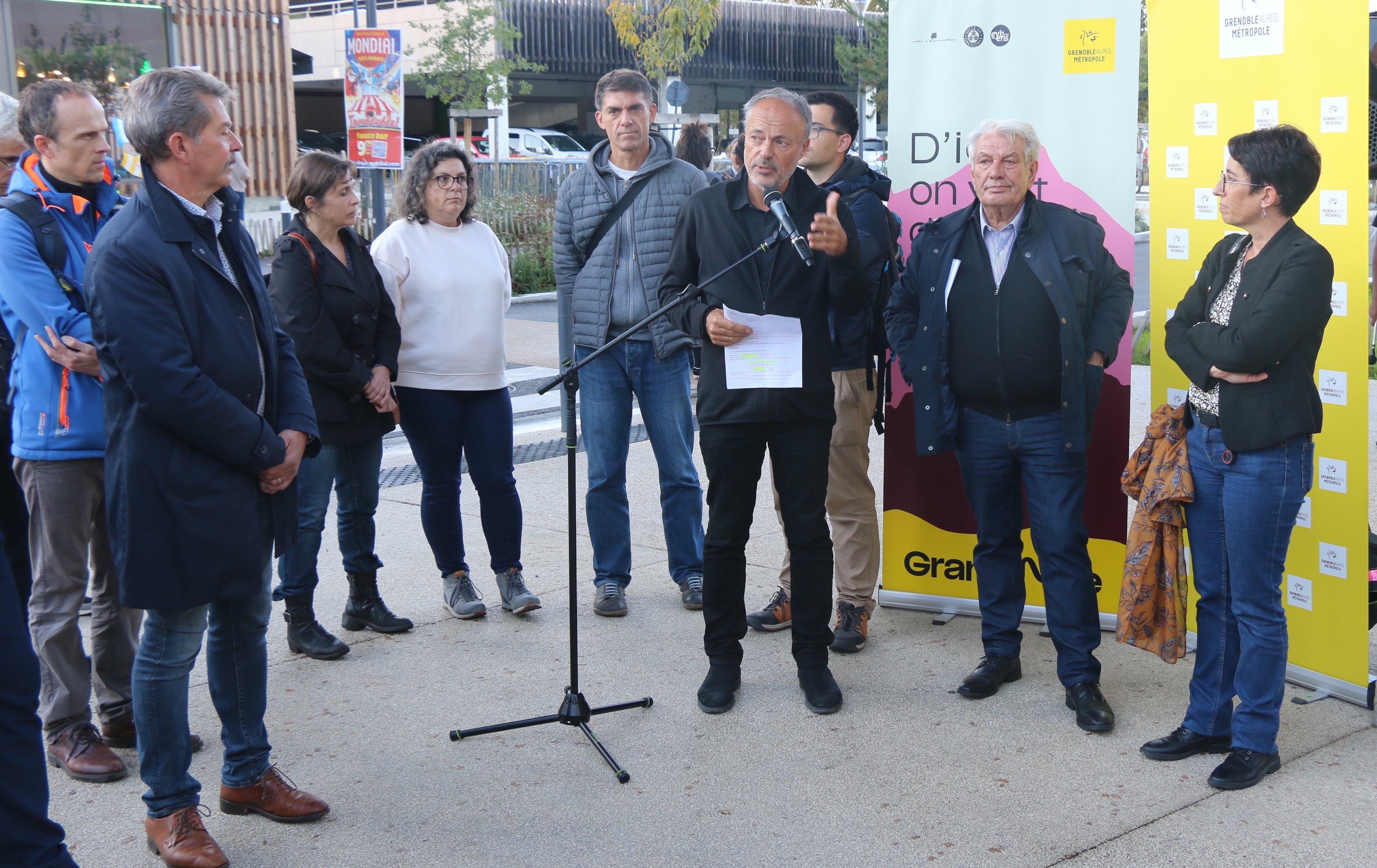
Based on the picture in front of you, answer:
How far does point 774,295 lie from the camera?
3807 millimetres

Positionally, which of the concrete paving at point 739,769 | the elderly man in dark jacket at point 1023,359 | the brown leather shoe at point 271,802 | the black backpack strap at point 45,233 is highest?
the black backpack strap at point 45,233

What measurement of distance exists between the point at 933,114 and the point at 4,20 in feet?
51.0

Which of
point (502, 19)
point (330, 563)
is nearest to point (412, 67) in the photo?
point (502, 19)

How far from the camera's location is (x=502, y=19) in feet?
93.2

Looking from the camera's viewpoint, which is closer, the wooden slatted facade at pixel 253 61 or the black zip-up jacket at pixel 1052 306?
the black zip-up jacket at pixel 1052 306

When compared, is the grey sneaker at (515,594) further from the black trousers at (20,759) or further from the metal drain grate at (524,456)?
the black trousers at (20,759)

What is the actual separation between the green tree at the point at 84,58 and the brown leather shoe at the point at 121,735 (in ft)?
49.6

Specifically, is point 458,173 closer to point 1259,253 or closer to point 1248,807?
point 1259,253

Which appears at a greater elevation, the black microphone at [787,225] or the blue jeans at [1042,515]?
the black microphone at [787,225]

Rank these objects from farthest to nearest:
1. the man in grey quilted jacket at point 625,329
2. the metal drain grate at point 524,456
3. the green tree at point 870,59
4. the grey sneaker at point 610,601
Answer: the green tree at point 870,59 → the metal drain grate at point 524,456 → the grey sneaker at point 610,601 → the man in grey quilted jacket at point 625,329

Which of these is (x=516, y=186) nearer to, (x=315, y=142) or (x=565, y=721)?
(x=565, y=721)

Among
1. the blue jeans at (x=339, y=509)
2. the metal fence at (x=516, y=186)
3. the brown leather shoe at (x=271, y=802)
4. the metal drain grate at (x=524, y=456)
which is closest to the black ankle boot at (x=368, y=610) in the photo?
the blue jeans at (x=339, y=509)

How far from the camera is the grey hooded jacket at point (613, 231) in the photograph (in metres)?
4.71

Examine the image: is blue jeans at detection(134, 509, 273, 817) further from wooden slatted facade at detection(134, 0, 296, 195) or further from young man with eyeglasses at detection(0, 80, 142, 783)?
wooden slatted facade at detection(134, 0, 296, 195)
